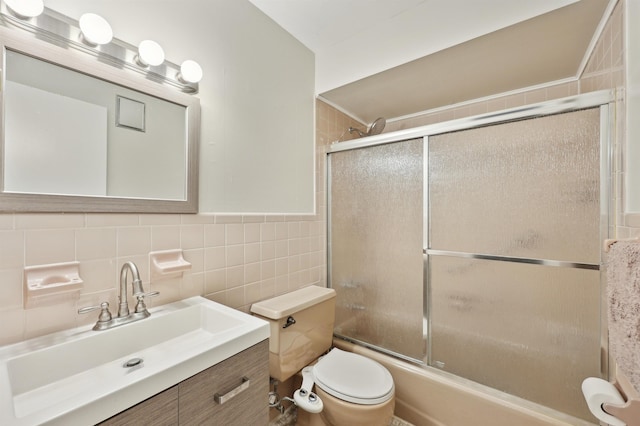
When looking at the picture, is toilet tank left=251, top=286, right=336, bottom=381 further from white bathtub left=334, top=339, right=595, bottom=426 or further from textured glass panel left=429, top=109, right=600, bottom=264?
textured glass panel left=429, top=109, right=600, bottom=264

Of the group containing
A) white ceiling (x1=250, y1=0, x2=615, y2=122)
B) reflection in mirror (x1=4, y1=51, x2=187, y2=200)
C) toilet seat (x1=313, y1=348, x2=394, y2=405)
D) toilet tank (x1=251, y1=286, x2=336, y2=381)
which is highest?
white ceiling (x1=250, y1=0, x2=615, y2=122)

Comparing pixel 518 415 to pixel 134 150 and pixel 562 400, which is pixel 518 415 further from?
pixel 134 150

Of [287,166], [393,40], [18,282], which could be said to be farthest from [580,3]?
[18,282]

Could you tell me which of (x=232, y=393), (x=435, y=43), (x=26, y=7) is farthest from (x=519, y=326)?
(x=26, y=7)

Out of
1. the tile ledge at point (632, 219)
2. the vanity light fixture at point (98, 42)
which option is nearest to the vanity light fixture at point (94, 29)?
the vanity light fixture at point (98, 42)

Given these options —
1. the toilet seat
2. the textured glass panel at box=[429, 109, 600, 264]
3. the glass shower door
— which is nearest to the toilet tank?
the toilet seat

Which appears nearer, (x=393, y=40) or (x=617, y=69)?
(x=617, y=69)

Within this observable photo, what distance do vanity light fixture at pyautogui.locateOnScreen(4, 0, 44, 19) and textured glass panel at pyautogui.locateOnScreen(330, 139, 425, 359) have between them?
1.52 meters

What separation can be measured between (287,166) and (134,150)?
2.71 feet

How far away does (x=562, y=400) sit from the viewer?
46.3 inches

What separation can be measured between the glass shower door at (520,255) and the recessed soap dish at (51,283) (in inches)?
62.3

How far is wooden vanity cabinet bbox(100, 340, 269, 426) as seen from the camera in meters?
0.63

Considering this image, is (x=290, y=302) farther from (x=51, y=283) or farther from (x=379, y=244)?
(x=51, y=283)

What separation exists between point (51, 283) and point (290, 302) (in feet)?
3.13
